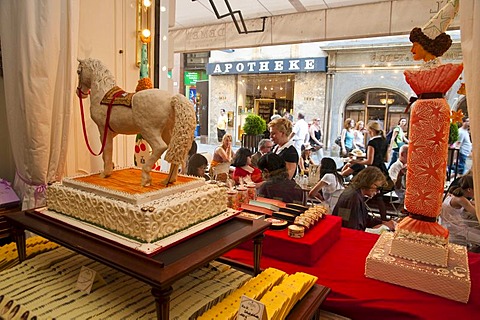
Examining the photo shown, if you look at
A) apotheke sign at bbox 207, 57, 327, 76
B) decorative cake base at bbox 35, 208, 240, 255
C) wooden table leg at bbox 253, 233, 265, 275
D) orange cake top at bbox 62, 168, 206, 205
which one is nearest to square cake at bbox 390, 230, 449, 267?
wooden table leg at bbox 253, 233, 265, 275

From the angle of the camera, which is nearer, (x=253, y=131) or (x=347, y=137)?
(x=253, y=131)

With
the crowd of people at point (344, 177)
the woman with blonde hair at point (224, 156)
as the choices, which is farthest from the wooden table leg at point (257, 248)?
the woman with blonde hair at point (224, 156)

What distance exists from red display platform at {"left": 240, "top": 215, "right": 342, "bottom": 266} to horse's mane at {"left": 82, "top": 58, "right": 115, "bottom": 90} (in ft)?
3.45

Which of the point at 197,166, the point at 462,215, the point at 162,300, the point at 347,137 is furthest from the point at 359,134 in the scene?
the point at 162,300

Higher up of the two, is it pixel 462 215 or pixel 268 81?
pixel 268 81

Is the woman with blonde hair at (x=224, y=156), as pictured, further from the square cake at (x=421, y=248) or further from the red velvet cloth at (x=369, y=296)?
the square cake at (x=421, y=248)

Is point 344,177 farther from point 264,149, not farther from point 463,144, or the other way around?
point 463,144

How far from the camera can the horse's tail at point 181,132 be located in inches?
46.7

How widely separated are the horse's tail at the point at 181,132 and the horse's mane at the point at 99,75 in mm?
405

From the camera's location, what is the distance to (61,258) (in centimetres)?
139

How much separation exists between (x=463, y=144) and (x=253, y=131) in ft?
8.12

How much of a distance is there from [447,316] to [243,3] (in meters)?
3.41

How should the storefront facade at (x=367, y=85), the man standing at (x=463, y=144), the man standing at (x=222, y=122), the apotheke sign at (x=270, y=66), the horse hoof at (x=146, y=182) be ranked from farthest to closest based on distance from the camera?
the man standing at (x=222, y=122) < the apotheke sign at (x=270, y=66) < the storefront facade at (x=367, y=85) < the man standing at (x=463, y=144) < the horse hoof at (x=146, y=182)

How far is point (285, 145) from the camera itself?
3.02 meters
